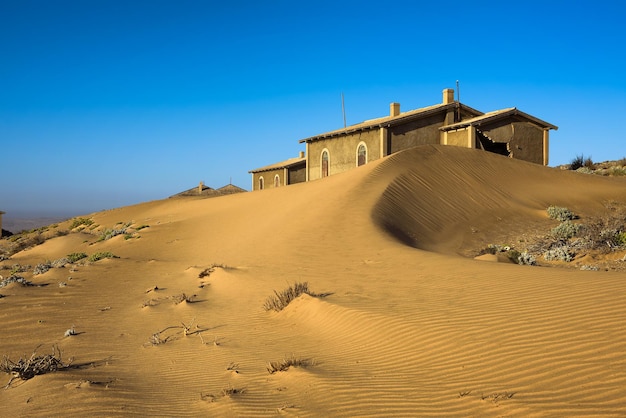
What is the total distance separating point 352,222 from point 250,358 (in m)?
10.1

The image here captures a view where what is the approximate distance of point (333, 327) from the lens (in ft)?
25.5

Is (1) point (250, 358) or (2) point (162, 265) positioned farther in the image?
(2) point (162, 265)

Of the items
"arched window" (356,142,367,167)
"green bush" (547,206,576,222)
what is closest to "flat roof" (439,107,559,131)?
"arched window" (356,142,367,167)

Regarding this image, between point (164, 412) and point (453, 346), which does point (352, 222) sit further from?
point (164, 412)

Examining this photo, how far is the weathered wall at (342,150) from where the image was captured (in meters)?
28.0

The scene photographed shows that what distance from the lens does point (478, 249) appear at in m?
15.5

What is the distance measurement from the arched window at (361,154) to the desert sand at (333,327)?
10459 mm

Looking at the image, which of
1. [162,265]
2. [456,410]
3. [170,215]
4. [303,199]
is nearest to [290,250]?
[162,265]

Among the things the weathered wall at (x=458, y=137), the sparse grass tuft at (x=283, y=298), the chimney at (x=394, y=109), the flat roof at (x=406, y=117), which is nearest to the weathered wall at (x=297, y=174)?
the flat roof at (x=406, y=117)

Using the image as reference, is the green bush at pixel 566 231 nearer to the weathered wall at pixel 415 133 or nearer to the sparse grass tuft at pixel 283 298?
the sparse grass tuft at pixel 283 298

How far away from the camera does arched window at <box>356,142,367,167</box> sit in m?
28.7

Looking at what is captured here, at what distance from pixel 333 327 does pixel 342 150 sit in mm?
23334

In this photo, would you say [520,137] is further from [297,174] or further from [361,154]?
[297,174]

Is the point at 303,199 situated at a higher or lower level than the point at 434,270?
higher
